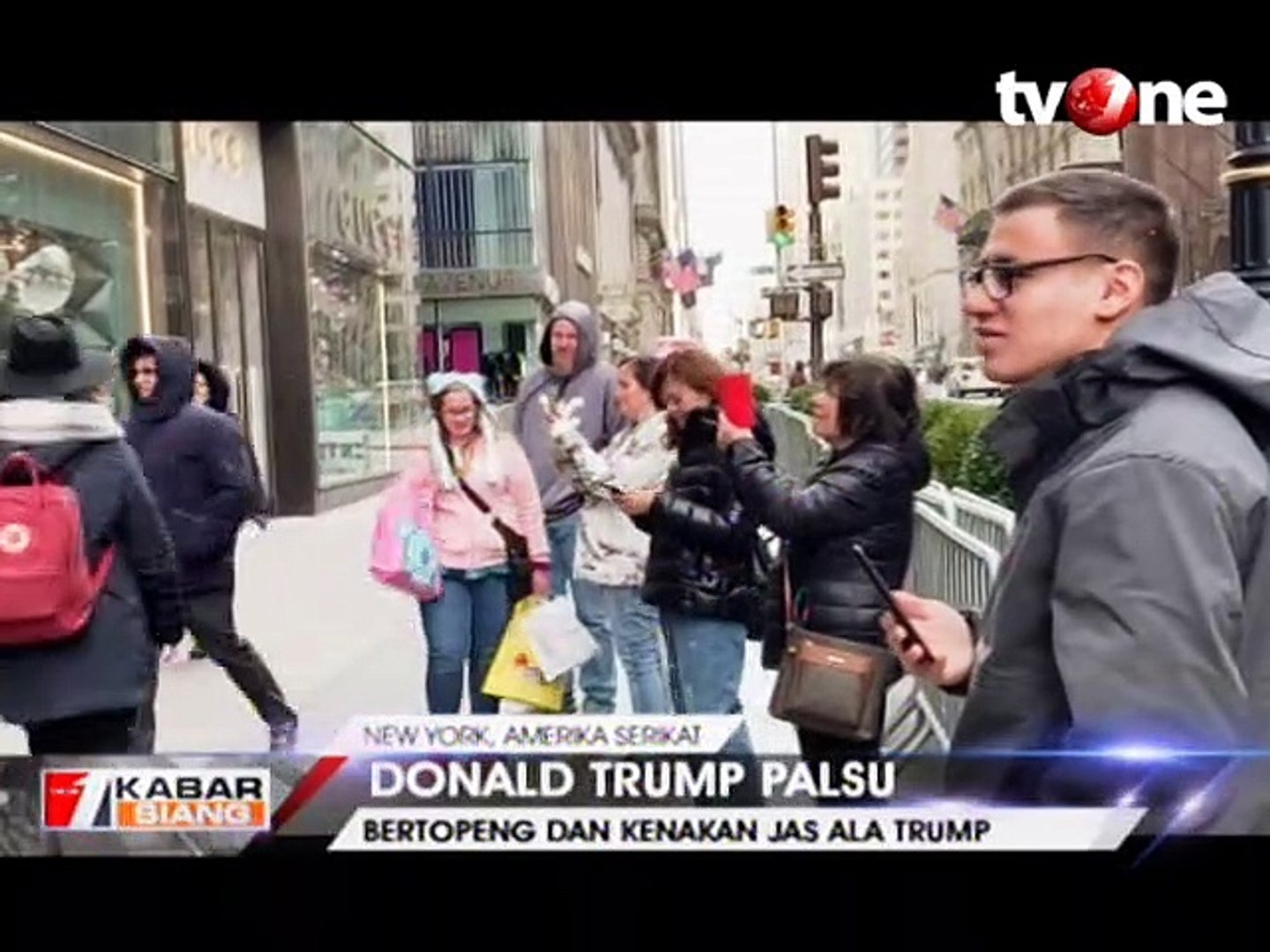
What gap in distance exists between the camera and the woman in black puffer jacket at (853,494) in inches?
127

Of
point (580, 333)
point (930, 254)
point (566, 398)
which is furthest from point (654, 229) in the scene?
point (930, 254)

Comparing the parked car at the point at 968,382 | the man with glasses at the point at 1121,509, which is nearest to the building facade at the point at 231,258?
the parked car at the point at 968,382

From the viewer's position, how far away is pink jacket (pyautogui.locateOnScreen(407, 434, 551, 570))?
135 inches

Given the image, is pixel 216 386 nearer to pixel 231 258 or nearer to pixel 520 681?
pixel 231 258

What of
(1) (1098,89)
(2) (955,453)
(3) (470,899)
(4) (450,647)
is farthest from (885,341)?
(3) (470,899)

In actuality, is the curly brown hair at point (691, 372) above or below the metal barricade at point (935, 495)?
above

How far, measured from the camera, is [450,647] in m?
3.40

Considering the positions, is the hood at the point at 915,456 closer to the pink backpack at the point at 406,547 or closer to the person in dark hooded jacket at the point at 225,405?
the pink backpack at the point at 406,547

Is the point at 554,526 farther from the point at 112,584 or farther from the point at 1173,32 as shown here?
the point at 1173,32

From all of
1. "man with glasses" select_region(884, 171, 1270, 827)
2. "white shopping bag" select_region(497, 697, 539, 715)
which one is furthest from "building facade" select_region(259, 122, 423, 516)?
"man with glasses" select_region(884, 171, 1270, 827)

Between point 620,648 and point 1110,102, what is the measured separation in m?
1.53

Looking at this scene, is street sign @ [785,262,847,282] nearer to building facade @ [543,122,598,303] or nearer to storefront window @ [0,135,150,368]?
building facade @ [543,122,598,303]

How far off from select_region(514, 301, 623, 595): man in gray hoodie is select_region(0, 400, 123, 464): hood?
0.92 metres

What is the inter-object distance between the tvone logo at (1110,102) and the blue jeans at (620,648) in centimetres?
130
